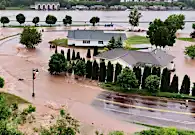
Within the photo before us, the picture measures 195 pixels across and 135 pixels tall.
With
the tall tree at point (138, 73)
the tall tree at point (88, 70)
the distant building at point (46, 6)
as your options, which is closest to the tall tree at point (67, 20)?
the tall tree at point (88, 70)

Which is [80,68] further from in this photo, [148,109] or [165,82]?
[148,109]

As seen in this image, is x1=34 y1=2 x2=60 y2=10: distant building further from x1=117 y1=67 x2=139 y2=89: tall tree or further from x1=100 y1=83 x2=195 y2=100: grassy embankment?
x1=117 y1=67 x2=139 y2=89: tall tree

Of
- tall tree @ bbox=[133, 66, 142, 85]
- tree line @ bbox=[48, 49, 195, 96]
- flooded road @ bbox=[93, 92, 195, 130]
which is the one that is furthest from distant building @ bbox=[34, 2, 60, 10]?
flooded road @ bbox=[93, 92, 195, 130]

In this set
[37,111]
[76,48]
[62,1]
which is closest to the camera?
[37,111]

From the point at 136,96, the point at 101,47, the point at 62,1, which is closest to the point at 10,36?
the point at 101,47

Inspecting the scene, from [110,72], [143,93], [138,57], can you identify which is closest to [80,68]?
[110,72]

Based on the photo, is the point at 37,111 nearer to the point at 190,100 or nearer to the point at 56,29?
the point at 190,100
